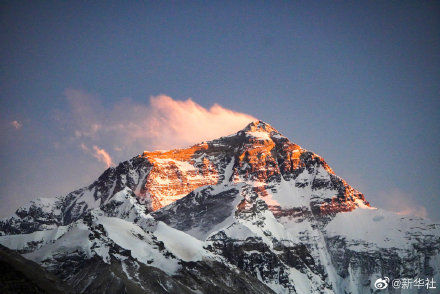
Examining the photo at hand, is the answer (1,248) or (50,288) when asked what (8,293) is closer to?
(50,288)

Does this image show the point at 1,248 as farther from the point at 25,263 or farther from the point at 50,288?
the point at 50,288

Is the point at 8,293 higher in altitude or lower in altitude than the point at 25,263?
lower

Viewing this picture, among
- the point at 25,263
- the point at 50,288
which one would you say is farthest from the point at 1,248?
the point at 50,288

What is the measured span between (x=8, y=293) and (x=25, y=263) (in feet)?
98.0

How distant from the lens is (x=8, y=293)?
464ft

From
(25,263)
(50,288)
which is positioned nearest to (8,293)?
(50,288)

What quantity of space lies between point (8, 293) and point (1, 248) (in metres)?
33.6

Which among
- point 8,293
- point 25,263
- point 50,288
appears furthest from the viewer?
point 25,263

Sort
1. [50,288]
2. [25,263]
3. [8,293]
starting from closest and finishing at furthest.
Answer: [8,293] < [50,288] < [25,263]

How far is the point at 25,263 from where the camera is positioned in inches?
6718

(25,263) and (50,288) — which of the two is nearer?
(50,288)

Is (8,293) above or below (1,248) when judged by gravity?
below

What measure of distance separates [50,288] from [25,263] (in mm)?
17338

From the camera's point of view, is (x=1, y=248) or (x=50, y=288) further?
(x=1, y=248)
